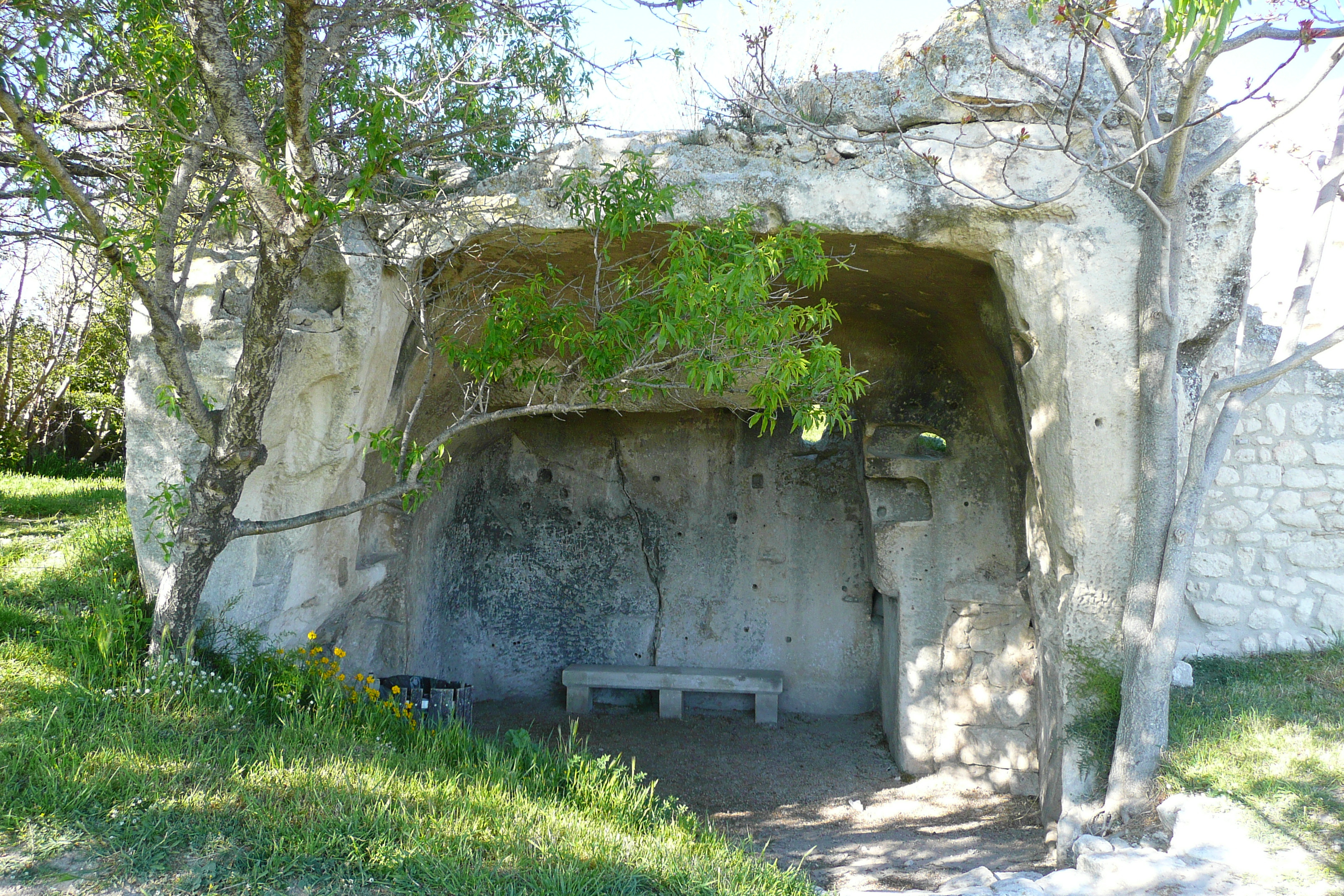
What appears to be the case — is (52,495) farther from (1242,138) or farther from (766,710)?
(1242,138)

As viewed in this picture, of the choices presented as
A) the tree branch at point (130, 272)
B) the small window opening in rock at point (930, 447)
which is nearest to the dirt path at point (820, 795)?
the small window opening in rock at point (930, 447)

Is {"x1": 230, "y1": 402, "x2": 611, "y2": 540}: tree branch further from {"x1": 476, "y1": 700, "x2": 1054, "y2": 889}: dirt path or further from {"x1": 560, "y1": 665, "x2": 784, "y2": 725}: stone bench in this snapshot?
{"x1": 560, "y1": 665, "x2": 784, "y2": 725}: stone bench

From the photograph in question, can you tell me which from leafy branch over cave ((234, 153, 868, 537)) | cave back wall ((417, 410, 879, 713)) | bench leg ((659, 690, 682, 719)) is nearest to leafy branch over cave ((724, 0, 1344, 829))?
leafy branch over cave ((234, 153, 868, 537))

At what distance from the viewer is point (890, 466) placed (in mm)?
6043

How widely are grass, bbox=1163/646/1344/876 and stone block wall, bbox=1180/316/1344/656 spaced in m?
0.26

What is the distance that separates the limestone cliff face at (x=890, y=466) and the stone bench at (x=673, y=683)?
15.3 inches

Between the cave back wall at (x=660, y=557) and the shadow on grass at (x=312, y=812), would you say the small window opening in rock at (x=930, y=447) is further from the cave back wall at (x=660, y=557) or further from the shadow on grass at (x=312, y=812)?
the shadow on grass at (x=312, y=812)

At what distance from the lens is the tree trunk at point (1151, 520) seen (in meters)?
3.80

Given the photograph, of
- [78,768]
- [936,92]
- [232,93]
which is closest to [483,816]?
[78,768]

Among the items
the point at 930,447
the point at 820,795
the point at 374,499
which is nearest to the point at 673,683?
the point at 820,795

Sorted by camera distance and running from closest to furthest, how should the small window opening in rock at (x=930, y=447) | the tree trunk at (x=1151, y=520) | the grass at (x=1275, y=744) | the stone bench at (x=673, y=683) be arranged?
1. the grass at (x=1275, y=744)
2. the tree trunk at (x=1151, y=520)
3. the small window opening in rock at (x=930, y=447)
4. the stone bench at (x=673, y=683)

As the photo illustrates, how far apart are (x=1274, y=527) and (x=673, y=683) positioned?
425 cm

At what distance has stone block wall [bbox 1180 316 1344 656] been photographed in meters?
4.94

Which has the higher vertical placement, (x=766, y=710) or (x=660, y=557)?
(x=660, y=557)
